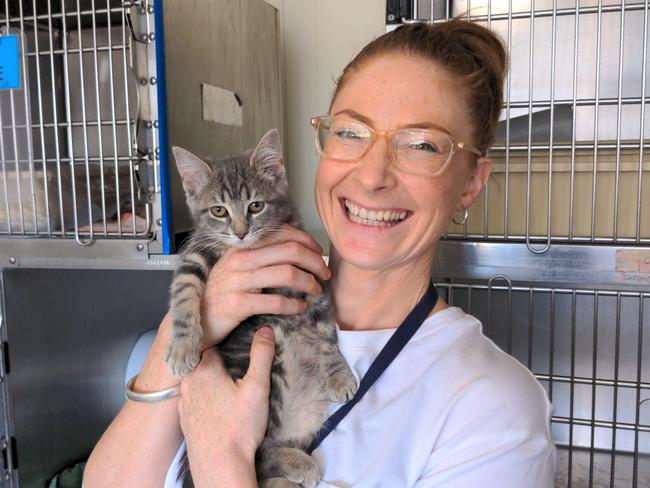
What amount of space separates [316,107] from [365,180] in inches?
43.7

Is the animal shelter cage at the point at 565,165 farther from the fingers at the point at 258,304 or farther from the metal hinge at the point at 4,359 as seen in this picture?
the metal hinge at the point at 4,359

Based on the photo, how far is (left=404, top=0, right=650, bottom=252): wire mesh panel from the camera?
3.62 ft

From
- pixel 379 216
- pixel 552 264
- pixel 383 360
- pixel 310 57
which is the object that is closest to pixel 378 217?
pixel 379 216

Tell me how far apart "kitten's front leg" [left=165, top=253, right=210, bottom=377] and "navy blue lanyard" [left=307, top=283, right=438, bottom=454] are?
0.24 m

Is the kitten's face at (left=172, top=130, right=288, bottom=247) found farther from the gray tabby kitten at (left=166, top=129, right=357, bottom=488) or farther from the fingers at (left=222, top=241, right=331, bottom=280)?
the fingers at (left=222, top=241, right=331, bottom=280)

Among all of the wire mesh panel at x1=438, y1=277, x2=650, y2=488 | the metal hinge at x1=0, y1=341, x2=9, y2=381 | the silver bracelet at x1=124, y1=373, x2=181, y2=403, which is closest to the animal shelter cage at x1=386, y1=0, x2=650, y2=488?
the wire mesh panel at x1=438, y1=277, x2=650, y2=488

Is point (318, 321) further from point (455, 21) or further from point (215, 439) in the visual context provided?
point (455, 21)

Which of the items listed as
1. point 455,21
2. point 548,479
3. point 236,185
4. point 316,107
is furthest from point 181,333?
point 316,107

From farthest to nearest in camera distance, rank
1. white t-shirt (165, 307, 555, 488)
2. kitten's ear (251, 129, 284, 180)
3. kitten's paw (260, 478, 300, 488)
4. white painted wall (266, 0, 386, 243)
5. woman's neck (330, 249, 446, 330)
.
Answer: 1. white painted wall (266, 0, 386, 243)
2. kitten's ear (251, 129, 284, 180)
3. woman's neck (330, 249, 446, 330)
4. kitten's paw (260, 478, 300, 488)
5. white t-shirt (165, 307, 555, 488)

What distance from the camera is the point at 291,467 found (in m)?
0.89

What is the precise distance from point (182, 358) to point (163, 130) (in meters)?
0.44

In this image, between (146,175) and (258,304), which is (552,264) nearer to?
(258,304)

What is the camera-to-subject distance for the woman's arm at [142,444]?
934 mm

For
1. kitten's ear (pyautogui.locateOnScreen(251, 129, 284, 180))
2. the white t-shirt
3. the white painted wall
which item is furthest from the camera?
the white painted wall
